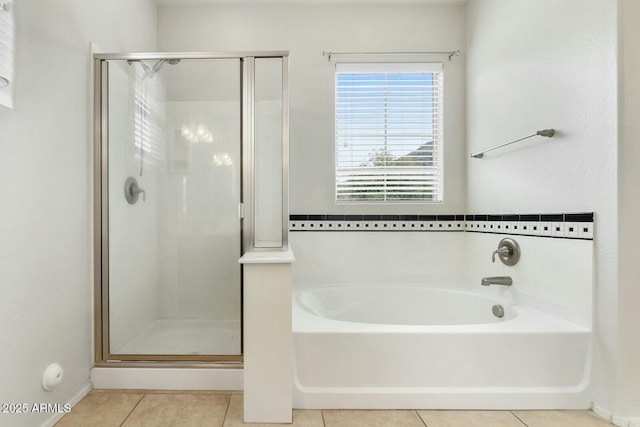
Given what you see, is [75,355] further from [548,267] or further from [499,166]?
[499,166]

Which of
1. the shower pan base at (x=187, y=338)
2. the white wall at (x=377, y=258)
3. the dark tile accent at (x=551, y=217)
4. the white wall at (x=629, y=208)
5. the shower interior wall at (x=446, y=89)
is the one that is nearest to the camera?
the white wall at (x=629, y=208)

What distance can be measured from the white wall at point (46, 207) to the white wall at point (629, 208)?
7.81 ft

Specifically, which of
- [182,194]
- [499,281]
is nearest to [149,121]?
[182,194]

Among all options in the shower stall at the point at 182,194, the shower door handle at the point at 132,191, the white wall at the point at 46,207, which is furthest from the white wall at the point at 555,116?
the white wall at the point at 46,207

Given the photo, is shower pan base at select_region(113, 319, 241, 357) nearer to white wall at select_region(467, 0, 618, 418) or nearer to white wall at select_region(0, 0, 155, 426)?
white wall at select_region(0, 0, 155, 426)

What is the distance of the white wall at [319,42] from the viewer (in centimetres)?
264

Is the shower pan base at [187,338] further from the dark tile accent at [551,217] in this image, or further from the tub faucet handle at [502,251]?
the dark tile accent at [551,217]

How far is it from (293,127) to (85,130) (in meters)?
1.37

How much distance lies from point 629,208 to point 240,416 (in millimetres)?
1865

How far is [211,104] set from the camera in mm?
1864

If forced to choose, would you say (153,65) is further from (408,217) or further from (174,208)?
(408,217)

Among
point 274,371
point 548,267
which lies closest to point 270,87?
point 274,371

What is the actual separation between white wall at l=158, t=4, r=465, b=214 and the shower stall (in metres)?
0.83

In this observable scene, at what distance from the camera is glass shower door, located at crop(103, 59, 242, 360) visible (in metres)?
1.85
